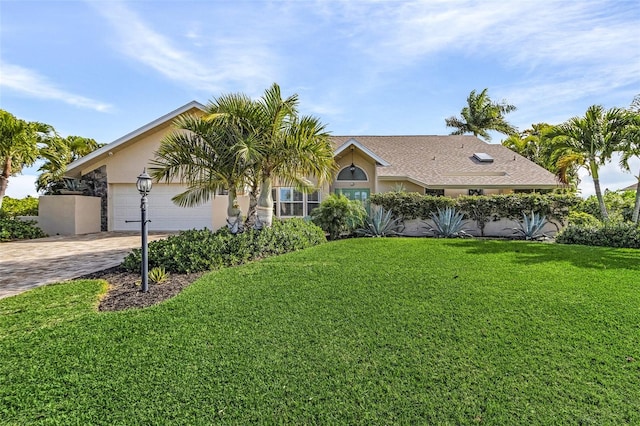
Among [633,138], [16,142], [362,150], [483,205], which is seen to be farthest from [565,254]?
[16,142]

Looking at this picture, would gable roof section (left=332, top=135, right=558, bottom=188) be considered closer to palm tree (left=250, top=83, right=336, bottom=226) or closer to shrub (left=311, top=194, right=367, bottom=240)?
shrub (left=311, top=194, right=367, bottom=240)

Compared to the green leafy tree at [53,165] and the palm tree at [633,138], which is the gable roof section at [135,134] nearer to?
the green leafy tree at [53,165]

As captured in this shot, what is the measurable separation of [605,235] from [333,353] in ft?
39.8

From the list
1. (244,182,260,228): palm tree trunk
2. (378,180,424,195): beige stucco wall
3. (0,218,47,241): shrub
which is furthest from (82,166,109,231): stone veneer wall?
(378,180,424,195): beige stucco wall

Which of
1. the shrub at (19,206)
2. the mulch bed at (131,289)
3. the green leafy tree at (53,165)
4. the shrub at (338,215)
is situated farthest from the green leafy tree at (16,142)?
the shrub at (338,215)

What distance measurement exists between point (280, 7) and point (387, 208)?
28.2 ft

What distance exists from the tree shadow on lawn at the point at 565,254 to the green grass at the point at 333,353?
168 cm

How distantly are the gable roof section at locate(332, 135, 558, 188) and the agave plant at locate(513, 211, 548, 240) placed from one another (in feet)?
9.88

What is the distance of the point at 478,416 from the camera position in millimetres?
3250

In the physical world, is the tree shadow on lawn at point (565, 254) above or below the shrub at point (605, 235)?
below

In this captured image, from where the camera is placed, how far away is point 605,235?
11.5 meters

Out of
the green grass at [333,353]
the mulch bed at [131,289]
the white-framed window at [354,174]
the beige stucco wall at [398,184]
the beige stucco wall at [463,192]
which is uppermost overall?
the white-framed window at [354,174]

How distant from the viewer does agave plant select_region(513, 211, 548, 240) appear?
13.4m

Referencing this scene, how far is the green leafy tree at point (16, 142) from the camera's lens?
1449 centimetres
